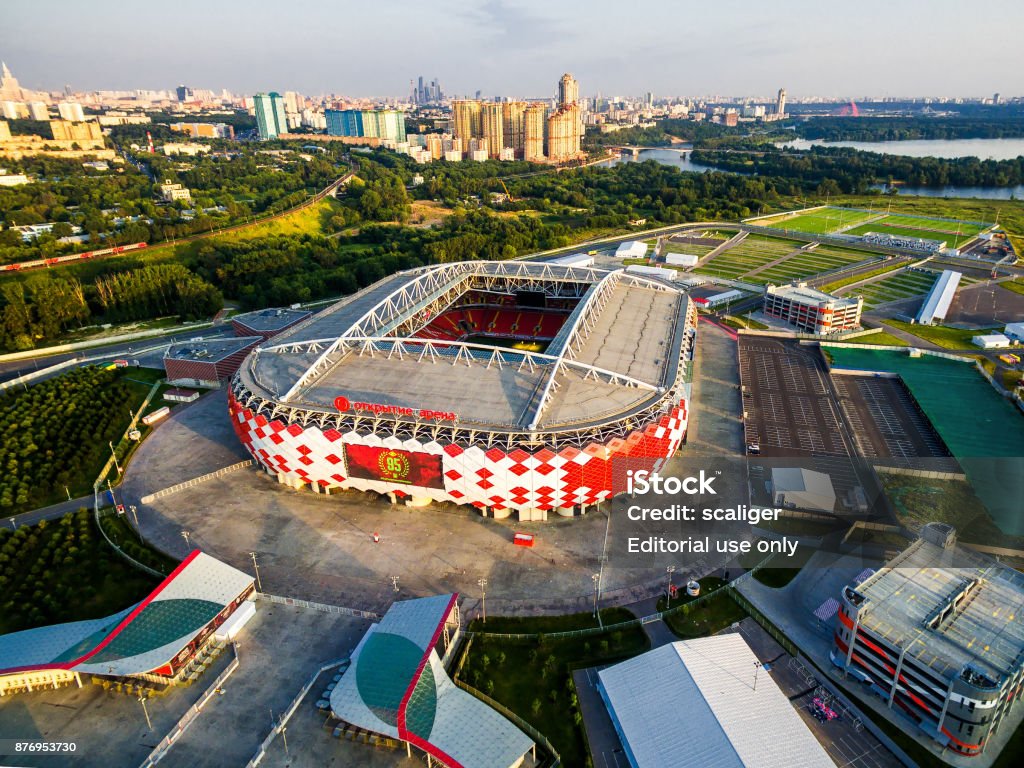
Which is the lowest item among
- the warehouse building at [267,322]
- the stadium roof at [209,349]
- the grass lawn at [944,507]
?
the grass lawn at [944,507]

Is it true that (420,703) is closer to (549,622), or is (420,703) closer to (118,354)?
(549,622)

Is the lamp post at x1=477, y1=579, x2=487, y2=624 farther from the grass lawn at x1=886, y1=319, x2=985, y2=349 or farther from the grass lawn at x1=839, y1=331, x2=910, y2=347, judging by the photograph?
the grass lawn at x1=886, y1=319, x2=985, y2=349

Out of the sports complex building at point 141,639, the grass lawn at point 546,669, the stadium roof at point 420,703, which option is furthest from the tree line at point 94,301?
the grass lawn at point 546,669

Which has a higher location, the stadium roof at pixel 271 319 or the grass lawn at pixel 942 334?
the stadium roof at pixel 271 319

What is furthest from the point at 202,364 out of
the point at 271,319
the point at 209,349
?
the point at 271,319

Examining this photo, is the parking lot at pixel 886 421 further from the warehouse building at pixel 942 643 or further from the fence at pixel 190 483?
the fence at pixel 190 483
